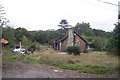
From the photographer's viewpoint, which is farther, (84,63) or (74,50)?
(74,50)

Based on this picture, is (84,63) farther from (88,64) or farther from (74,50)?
(74,50)

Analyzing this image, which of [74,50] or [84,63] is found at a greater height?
[74,50]

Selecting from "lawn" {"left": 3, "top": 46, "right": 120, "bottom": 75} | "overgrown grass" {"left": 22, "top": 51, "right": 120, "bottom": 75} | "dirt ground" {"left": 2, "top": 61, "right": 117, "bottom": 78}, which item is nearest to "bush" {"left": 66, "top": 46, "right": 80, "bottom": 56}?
"lawn" {"left": 3, "top": 46, "right": 120, "bottom": 75}

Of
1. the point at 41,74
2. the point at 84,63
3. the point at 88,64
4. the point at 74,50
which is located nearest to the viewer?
the point at 41,74

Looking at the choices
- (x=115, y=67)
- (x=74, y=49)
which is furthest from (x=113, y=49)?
(x=74, y=49)

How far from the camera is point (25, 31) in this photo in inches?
2458

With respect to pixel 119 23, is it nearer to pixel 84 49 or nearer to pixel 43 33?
pixel 84 49

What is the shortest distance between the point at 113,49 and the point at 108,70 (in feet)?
7.22

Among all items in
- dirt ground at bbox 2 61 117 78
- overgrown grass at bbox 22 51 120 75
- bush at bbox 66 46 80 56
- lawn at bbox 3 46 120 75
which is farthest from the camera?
bush at bbox 66 46 80 56

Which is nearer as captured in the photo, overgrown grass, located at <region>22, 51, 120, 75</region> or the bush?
overgrown grass, located at <region>22, 51, 120, 75</region>

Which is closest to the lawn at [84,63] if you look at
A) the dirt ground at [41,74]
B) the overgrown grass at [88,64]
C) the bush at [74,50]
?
the overgrown grass at [88,64]

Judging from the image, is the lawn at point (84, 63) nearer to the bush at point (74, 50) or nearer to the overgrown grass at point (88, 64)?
the overgrown grass at point (88, 64)

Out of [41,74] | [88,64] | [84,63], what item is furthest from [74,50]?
[41,74]

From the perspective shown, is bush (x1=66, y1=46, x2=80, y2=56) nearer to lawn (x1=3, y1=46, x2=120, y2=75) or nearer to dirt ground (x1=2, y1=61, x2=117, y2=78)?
lawn (x1=3, y1=46, x2=120, y2=75)
